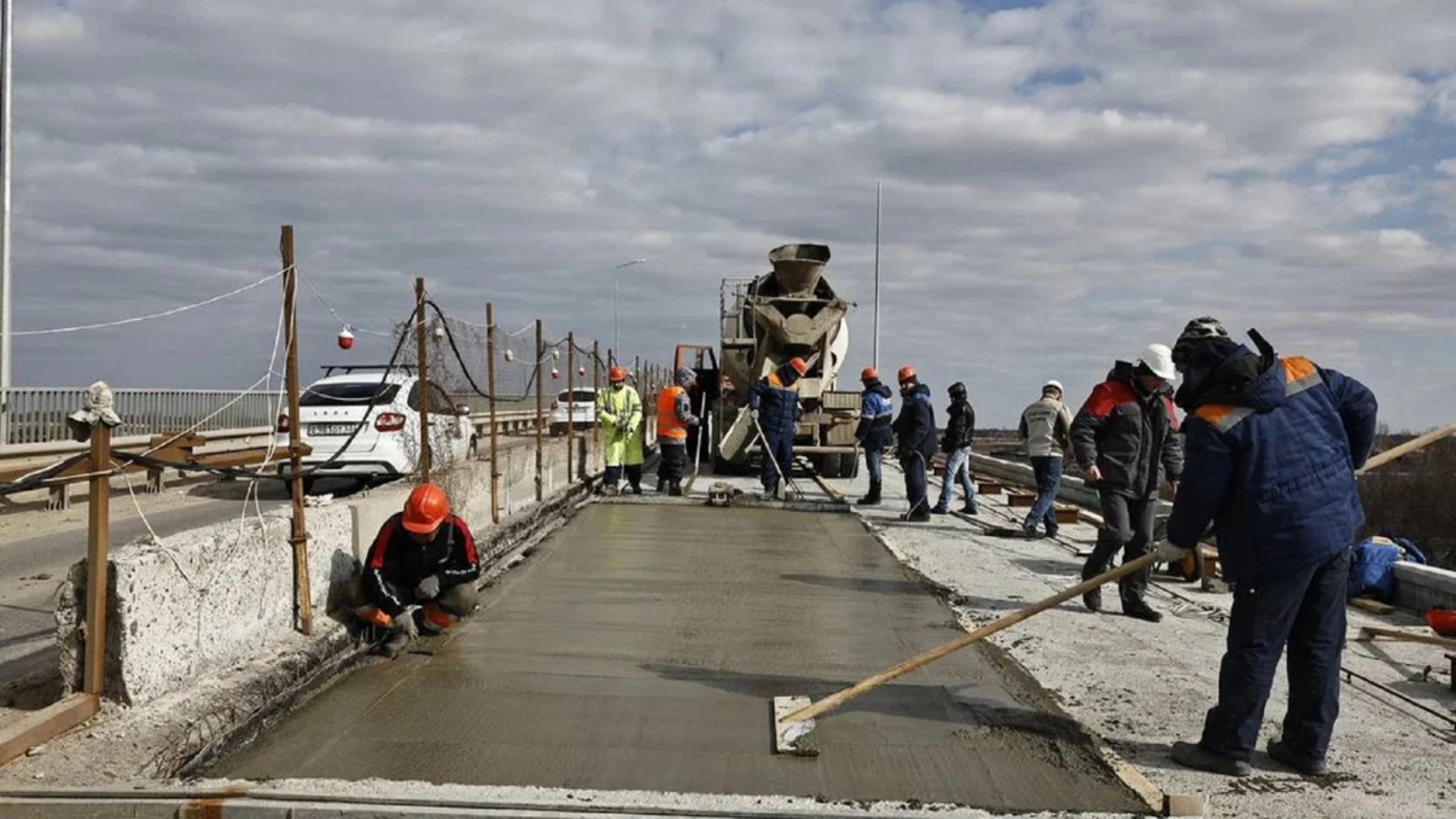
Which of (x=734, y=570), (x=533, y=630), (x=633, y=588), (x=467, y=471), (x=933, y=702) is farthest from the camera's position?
(x=467, y=471)

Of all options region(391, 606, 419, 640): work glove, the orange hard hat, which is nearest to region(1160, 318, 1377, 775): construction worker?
the orange hard hat

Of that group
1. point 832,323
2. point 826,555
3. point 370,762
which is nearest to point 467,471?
point 826,555

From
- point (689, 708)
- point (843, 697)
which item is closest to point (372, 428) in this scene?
point (689, 708)

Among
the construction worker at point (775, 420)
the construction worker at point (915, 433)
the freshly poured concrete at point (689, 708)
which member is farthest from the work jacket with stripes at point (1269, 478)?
the construction worker at point (775, 420)

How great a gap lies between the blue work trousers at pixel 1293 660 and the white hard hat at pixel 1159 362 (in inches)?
120

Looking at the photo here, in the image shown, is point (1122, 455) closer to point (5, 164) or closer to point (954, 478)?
point (954, 478)

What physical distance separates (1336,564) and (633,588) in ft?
16.2

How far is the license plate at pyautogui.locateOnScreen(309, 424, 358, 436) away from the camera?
46.7 ft

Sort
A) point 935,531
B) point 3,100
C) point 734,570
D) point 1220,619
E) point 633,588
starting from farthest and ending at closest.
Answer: point 3,100 < point 935,531 < point 734,570 < point 633,588 < point 1220,619

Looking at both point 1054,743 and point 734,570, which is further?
point 734,570

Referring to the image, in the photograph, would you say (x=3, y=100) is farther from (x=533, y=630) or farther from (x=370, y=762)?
(x=370, y=762)

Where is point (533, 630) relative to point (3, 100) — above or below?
below

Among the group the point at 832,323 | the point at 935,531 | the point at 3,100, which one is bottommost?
the point at 935,531

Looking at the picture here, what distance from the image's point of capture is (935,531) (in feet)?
42.3
